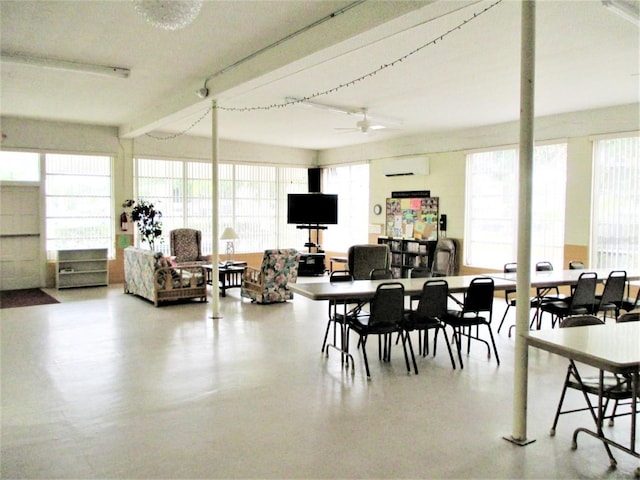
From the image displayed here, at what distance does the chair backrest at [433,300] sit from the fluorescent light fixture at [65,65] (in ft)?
14.7

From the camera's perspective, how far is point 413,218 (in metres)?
10.9

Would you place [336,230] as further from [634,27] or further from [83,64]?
[634,27]

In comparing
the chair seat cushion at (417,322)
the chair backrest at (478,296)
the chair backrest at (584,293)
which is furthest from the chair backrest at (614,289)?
the chair seat cushion at (417,322)

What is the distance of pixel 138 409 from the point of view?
3.84 m

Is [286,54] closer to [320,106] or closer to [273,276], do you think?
[320,106]

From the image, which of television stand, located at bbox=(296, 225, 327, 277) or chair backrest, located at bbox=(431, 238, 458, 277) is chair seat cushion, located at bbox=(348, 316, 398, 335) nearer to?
chair backrest, located at bbox=(431, 238, 458, 277)

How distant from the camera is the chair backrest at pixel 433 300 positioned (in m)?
4.83

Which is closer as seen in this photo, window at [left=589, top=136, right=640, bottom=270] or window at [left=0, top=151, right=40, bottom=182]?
window at [left=589, top=136, right=640, bottom=270]

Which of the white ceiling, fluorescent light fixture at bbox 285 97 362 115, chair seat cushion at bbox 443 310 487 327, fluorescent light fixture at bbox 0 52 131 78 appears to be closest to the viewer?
the white ceiling

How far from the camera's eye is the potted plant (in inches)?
414

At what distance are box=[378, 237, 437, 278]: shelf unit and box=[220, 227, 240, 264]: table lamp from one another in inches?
137

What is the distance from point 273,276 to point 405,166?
14.5 feet

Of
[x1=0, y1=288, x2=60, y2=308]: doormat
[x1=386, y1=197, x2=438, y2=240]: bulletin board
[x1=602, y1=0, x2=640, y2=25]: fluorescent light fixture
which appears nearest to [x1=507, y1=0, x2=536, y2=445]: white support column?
[x1=602, y1=0, x2=640, y2=25]: fluorescent light fixture

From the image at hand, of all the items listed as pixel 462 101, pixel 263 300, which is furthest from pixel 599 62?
pixel 263 300
